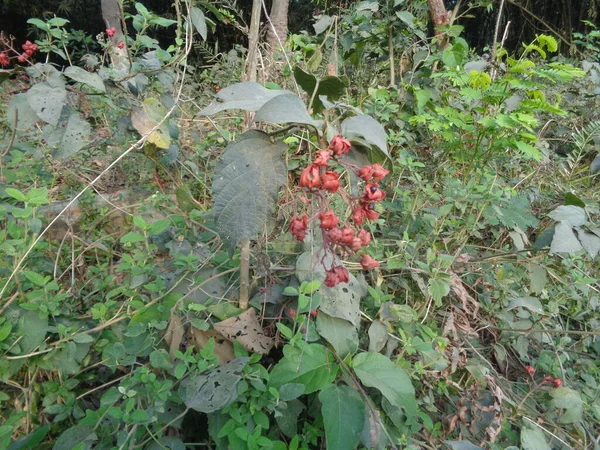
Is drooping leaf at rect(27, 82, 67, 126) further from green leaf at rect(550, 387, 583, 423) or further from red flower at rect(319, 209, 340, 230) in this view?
green leaf at rect(550, 387, 583, 423)

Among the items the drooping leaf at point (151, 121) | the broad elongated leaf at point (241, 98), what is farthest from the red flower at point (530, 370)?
the drooping leaf at point (151, 121)

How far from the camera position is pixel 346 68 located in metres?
2.17

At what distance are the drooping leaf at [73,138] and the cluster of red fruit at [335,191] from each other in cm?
61

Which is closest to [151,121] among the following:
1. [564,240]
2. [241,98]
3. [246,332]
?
[241,98]

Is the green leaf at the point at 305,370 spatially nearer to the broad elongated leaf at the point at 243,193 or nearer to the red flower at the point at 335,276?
the red flower at the point at 335,276

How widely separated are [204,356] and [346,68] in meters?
1.88

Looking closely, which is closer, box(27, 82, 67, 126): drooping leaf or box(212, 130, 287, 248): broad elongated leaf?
box(212, 130, 287, 248): broad elongated leaf

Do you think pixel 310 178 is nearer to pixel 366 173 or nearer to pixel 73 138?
pixel 366 173

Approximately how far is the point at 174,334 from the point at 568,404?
95cm

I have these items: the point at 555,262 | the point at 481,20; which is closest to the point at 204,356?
the point at 555,262

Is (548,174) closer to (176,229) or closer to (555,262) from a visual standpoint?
(555,262)

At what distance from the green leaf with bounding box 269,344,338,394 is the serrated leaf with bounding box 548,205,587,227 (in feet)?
2.12

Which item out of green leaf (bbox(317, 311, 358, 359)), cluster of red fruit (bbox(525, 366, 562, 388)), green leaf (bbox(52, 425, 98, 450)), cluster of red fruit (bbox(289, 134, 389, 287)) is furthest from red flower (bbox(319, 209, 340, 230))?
cluster of red fruit (bbox(525, 366, 562, 388))

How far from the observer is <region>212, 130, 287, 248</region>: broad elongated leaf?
621 millimetres
